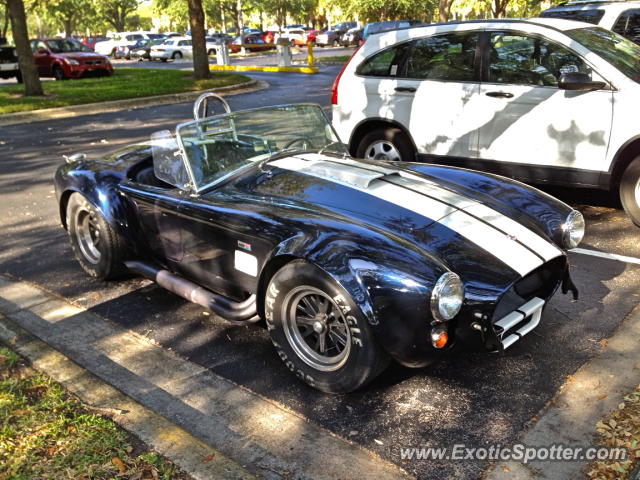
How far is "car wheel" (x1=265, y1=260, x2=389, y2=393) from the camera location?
309 centimetres

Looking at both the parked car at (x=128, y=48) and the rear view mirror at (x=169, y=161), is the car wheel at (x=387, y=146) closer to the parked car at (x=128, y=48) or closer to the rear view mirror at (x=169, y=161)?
the rear view mirror at (x=169, y=161)

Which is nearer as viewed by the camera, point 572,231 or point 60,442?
point 60,442

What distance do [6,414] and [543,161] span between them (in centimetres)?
497

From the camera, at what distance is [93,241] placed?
506cm

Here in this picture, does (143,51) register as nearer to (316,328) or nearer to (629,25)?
(629,25)

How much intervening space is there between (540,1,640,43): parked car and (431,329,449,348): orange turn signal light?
8228 mm

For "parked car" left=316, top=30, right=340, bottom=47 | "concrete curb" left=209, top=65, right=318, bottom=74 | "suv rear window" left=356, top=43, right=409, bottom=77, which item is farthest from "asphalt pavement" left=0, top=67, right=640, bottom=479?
"parked car" left=316, top=30, right=340, bottom=47

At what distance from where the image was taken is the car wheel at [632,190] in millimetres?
5555

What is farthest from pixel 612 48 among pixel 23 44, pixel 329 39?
pixel 329 39

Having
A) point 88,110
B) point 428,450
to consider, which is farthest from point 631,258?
point 88,110

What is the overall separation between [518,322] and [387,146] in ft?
13.6

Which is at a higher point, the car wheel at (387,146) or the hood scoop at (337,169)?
the hood scoop at (337,169)

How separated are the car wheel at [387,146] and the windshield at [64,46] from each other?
69.6ft

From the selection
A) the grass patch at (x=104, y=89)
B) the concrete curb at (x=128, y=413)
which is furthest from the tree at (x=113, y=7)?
the concrete curb at (x=128, y=413)
